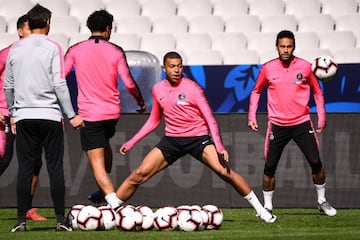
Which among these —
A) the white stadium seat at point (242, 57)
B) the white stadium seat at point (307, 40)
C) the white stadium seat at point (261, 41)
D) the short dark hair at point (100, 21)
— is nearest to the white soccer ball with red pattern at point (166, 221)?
the short dark hair at point (100, 21)

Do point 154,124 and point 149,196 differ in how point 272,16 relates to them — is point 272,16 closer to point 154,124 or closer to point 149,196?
point 149,196

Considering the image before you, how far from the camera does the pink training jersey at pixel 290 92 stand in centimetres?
1144

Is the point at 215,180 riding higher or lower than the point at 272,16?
lower

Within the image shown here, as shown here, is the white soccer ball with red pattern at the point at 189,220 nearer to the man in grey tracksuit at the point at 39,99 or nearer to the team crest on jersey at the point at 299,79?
the man in grey tracksuit at the point at 39,99

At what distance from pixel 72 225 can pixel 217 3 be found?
9909 millimetres

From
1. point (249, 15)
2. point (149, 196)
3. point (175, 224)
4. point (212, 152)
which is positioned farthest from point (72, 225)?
point (249, 15)

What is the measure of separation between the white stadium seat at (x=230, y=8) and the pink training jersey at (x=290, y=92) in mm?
7152

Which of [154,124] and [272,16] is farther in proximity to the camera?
[272,16]

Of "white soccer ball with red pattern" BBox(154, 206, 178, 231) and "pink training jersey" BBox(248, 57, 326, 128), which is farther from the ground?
"pink training jersey" BBox(248, 57, 326, 128)

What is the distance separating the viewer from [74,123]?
866 cm

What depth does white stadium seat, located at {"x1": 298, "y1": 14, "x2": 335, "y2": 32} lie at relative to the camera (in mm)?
18031

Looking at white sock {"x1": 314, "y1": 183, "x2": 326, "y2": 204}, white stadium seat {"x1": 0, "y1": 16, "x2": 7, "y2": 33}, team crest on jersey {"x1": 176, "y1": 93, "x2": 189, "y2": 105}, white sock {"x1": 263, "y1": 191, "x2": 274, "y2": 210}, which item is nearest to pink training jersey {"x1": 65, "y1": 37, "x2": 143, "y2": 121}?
team crest on jersey {"x1": 176, "y1": 93, "x2": 189, "y2": 105}

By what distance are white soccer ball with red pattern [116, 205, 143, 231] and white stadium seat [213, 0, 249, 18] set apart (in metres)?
9.56

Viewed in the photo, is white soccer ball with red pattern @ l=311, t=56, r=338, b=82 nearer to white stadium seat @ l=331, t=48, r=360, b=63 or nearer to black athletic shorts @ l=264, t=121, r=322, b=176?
black athletic shorts @ l=264, t=121, r=322, b=176
